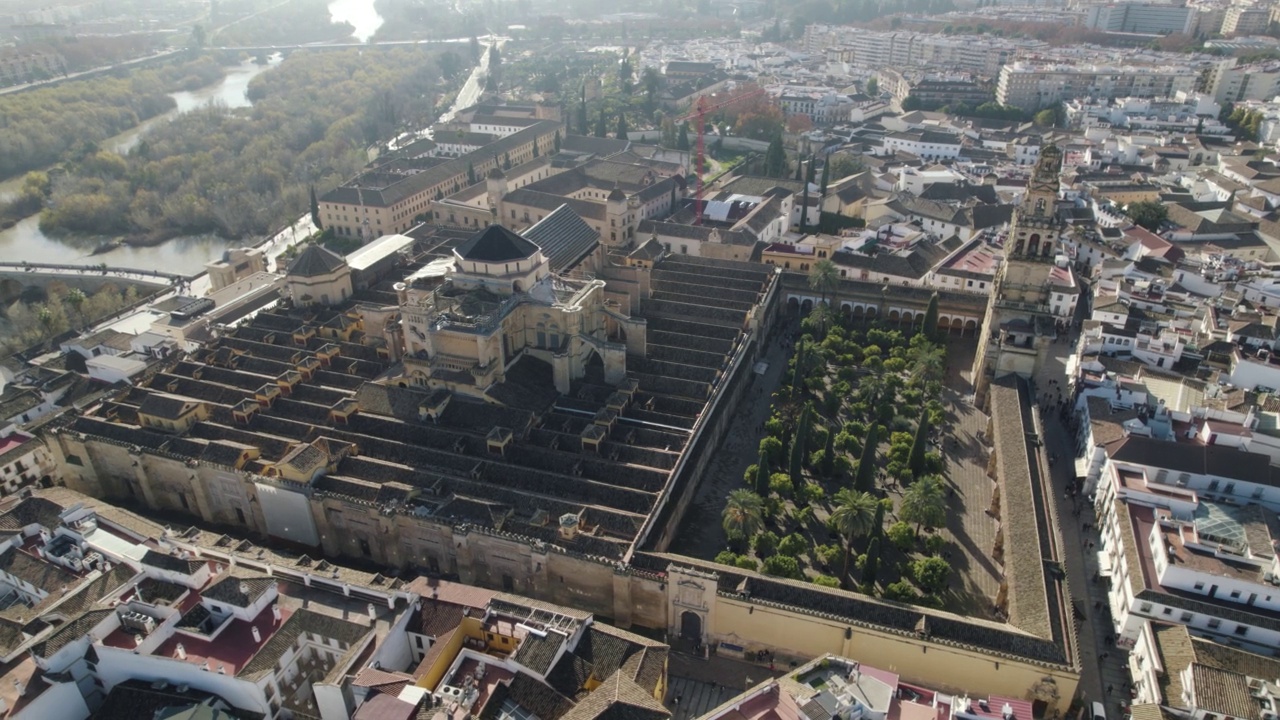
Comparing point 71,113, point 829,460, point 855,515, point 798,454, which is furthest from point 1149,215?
Result: point 71,113

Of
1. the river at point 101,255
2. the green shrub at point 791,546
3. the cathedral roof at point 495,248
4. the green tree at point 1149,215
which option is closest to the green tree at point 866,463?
the green shrub at point 791,546

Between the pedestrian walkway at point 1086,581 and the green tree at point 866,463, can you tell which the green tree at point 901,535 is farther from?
the pedestrian walkway at point 1086,581

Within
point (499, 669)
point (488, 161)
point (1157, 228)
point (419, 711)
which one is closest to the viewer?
point (419, 711)

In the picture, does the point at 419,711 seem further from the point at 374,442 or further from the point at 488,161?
the point at 488,161

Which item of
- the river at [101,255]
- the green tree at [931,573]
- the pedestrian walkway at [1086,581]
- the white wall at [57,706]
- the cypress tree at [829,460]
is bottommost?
the river at [101,255]

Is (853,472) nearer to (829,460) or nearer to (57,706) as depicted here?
(829,460)

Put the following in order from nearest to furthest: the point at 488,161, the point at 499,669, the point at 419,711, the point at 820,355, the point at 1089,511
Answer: the point at 419,711, the point at 499,669, the point at 1089,511, the point at 820,355, the point at 488,161

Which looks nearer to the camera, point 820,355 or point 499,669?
point 499,669

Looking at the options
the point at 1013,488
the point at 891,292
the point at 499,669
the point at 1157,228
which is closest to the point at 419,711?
the point at 499,669
